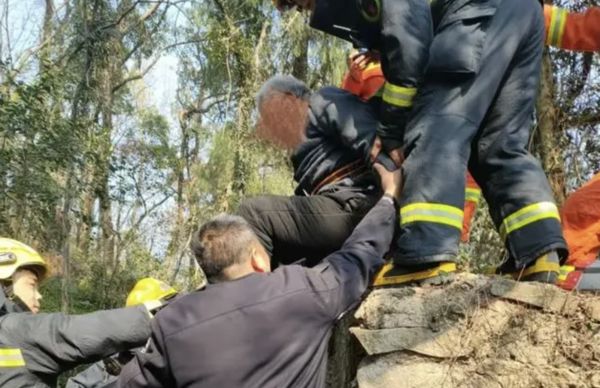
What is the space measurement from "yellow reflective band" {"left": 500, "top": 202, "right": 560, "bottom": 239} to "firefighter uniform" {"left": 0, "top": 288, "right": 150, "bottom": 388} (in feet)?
4.89

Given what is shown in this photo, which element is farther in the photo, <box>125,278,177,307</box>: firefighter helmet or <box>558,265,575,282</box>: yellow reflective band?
<box>125,278,177,307</box>: firefighter helmet

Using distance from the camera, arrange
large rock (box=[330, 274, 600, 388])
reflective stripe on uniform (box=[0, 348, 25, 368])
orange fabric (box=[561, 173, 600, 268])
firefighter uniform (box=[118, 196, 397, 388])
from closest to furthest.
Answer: firefighter uniform (box=[118, 196, 397, 388]), reflective stripe on uniform (box=[0, 348, 25, 368]), large rock (box=[330, 274, 600, 388]), orange fabric (box=[561, 173, 600, 268])

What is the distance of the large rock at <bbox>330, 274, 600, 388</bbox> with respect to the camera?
7.65ft

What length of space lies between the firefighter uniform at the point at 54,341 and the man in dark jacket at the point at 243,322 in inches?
17.6

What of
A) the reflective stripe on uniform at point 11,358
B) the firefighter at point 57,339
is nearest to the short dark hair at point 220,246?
the firefighter at point 57,339

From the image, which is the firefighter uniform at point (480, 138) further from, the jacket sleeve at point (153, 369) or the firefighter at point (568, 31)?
the jacket sleeve at point (153, 369)

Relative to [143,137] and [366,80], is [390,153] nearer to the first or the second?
[366,80]

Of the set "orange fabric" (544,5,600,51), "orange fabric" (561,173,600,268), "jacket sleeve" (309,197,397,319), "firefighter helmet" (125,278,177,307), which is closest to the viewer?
"jacket sleeve" (309,197,397,319)

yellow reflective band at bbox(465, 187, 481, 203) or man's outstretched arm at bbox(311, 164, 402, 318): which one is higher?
man's outstretched arm at bbox(311, 164, 402, 318)

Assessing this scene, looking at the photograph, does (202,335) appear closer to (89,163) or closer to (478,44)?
(478,44)

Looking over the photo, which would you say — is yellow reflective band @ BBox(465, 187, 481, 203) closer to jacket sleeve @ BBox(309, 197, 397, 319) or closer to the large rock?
the large rock

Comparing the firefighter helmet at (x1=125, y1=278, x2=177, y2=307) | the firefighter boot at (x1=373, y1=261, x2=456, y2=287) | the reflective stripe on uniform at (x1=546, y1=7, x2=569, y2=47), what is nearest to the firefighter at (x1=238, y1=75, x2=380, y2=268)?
the firefighter boot at (x1=373, y1=261, x2=456, y2=287)

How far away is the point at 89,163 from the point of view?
28.6ft

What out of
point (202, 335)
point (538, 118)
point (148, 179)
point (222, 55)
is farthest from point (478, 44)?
point (148, 179)
